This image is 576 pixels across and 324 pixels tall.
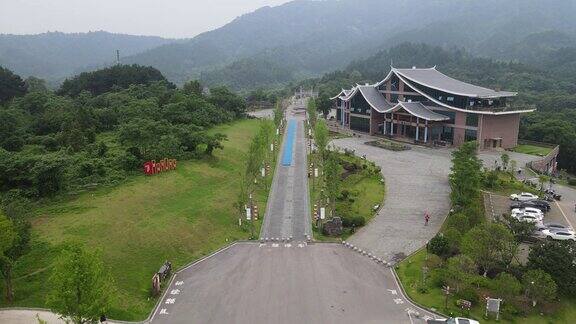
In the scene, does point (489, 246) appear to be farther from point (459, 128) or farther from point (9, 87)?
point (9, 87)

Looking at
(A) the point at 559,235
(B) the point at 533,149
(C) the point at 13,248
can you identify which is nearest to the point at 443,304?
(A) the point at 559,235

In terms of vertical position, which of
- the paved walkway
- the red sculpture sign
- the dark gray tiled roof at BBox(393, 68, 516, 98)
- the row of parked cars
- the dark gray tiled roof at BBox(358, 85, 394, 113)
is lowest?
the paved walkway

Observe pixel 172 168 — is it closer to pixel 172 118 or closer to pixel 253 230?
pixel 253 230

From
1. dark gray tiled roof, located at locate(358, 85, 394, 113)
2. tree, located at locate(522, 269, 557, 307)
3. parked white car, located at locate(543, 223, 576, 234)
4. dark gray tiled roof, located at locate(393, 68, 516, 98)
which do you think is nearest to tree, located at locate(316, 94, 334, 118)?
dark gray tiled roof, located at locate(358, 85, 394, 113)

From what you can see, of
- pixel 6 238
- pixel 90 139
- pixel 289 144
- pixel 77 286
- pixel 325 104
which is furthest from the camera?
pixel 325 104

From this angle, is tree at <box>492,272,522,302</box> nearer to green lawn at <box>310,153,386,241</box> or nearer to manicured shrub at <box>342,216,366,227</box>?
green lawn at <box>310,153,386,241</box>

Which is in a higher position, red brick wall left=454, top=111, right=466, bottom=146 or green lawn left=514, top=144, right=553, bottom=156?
red brick wall left=454, top=111, right=466, bottom=146

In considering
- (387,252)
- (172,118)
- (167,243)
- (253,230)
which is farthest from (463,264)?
(172,118)
